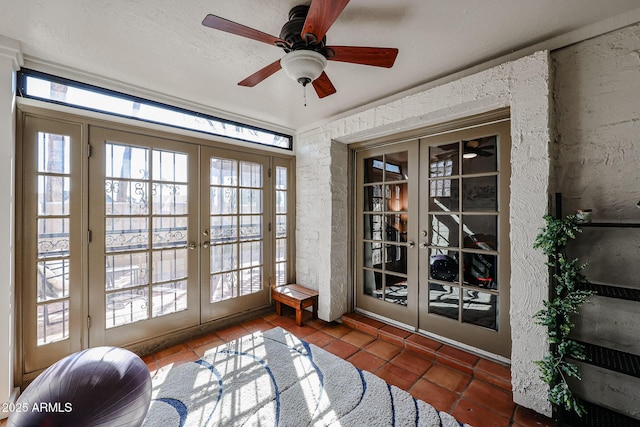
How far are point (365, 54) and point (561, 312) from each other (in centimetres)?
192

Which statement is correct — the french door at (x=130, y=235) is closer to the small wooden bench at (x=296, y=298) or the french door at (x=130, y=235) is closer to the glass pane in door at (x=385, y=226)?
the small wooden bench at (x=296, y=298)

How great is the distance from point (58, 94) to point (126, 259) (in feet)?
4.77

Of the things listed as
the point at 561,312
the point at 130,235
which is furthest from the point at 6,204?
the point at 561,312

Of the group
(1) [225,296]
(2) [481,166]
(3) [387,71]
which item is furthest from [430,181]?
(1) [225,296]

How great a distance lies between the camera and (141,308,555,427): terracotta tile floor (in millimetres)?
1847

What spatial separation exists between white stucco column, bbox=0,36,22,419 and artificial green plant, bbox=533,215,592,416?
11.2 ft

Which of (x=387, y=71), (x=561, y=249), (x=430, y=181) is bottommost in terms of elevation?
(x=561, y=249)

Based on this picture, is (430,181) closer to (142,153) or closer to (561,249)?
(561,249)

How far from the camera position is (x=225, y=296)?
10.5 ft

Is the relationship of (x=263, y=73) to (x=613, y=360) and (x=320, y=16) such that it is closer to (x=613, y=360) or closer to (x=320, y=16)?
(x=320, y=16)

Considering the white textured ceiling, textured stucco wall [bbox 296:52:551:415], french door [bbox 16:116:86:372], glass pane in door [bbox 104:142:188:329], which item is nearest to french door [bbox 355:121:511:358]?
textured stucco wall [bbox 296:52:551:415]

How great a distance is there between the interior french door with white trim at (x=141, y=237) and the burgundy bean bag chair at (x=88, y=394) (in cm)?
130

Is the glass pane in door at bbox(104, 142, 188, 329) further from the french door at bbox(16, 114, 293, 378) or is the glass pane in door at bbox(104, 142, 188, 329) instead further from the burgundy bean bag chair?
the burgundy bean bag chair

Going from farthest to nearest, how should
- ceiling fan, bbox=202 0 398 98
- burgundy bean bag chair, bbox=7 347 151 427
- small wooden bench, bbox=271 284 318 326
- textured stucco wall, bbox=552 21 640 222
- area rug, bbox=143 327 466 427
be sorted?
small wooden bench, bbox=271 284 318 326 < area rug, bbox=143 327 466 427 < textured stucco wall, bbox=552 21 640 222 < ceiling fan, bbox=202 0 398 98 < burgundy bean bag chair, bbox=7 347 151 427
